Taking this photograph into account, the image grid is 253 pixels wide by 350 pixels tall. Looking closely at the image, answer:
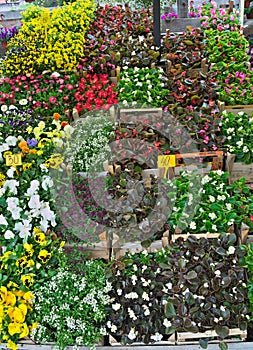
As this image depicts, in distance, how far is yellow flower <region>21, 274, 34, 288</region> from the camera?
7.18ft

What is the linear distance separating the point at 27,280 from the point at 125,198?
679mm

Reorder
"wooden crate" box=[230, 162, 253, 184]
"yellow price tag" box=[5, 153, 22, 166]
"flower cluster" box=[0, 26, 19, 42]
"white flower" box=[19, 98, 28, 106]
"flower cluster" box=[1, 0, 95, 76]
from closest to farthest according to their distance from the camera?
"yellow price tag" box=[5, 153, 22, 166], "wooden crate" box=[230, 162, 253, 184], "white flower" box=[19, 98, 28, 106], "flower cluster" box=[1, 0, 95, 76], "flower cluster" box=[0, 26, 19, 42]

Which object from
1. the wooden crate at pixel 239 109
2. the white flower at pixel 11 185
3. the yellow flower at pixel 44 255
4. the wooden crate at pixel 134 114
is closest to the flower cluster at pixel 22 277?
the yellow flower at pixel 44 255

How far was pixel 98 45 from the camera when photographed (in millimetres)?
4055

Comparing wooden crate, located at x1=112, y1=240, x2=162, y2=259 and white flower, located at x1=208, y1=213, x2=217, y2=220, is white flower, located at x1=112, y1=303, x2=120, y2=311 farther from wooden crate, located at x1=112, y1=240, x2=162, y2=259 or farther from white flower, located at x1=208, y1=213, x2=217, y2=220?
white flower, located at x1=208, y1=213, x2=217, y2=220

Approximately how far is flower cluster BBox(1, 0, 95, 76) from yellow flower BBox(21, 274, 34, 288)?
6.58 feet

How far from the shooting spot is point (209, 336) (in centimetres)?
212

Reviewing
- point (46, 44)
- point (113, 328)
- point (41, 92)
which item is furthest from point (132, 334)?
point (46, 44)

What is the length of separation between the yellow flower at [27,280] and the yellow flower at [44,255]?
101 millimetres

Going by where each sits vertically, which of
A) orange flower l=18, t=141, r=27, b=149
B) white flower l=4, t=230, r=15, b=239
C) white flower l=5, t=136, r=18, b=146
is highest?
white flower l=5, t=136, r=18, b=146

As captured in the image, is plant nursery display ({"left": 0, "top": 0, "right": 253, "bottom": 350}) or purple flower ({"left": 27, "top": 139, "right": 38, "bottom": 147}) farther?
purple flower ({"left": 27, "top": 139, "right": 38, "bottom": 147})

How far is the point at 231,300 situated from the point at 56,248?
34.1 inches

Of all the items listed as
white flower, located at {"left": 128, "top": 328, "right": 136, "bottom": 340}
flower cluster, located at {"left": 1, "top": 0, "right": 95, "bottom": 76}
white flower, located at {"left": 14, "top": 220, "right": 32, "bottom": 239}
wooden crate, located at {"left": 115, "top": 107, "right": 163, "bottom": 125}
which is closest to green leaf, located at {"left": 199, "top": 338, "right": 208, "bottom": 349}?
white flower, located at {"left": 128, "top": 328, "right": 136, "bottom": 340}

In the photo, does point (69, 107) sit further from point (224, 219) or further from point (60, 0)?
point (60, 0)
